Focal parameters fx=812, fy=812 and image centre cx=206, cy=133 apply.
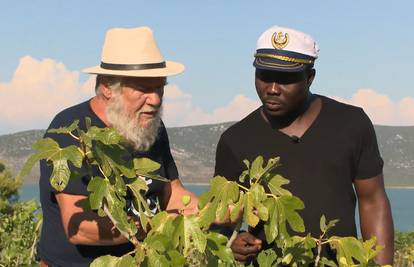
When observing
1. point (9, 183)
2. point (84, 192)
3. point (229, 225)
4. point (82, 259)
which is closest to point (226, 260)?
point (229, 225)

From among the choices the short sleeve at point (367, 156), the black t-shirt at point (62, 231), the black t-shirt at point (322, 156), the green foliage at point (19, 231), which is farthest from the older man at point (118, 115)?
the green foliage at point (19, 231)

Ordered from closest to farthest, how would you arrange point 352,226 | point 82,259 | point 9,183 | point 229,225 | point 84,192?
point 229,225
point 84,192
point 82,259
point 352,226
point 9,183

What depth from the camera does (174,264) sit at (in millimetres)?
2672

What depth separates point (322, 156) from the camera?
15.3 ft

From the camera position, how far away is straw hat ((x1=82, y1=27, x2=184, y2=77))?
430 cm

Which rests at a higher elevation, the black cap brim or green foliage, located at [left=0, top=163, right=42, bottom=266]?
the black cap brim

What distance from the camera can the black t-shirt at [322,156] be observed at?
15.2ft

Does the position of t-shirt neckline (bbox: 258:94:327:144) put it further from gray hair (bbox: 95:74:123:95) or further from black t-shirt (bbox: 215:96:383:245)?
gray hair (bbox: 95:74:123:95)

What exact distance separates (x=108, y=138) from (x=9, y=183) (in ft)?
176

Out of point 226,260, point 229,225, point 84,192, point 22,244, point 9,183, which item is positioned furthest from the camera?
point 9,183

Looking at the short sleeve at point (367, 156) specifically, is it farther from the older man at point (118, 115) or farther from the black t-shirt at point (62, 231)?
the black t-shirt at point (62, 231)

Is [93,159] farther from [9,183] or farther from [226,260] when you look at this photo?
[9,183]

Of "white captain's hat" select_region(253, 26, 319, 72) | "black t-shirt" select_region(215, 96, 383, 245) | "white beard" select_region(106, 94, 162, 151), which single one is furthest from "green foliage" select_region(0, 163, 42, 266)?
"white captain's hat" select_region(253, 26, 319, 72)

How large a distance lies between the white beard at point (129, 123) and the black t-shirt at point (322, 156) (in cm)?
63
